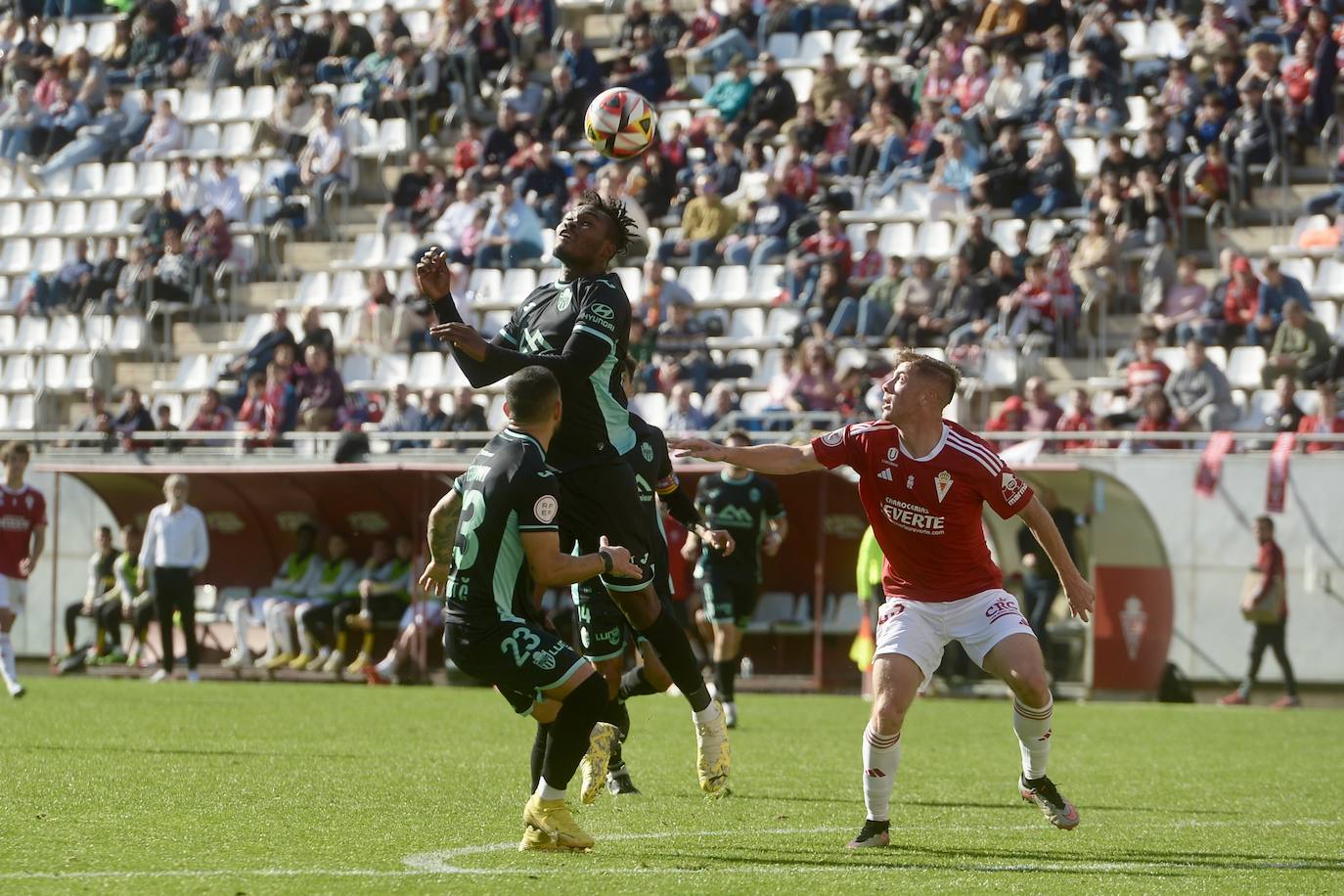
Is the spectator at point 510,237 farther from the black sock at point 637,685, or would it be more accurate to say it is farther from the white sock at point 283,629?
the black sock at point 637,685

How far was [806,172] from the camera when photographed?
2356 cm

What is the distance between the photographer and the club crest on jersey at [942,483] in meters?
7.73

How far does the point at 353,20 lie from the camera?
29875 mm

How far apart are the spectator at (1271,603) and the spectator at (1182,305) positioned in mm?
2469

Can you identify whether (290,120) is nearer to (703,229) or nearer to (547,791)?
(703,229)

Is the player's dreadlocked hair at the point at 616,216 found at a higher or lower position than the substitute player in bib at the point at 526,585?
higher

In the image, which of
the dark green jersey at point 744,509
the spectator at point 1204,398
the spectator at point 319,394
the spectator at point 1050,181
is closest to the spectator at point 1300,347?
the spectator at point 1204,398

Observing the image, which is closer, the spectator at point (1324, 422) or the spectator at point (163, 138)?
the spectator at point (1324, 422)

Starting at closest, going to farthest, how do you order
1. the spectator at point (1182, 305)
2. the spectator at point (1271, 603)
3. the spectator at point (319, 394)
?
1. the spectator at point (1271, 603)
2. the spectator at point (1182, 305)
3. the spectator at point (319, 394)

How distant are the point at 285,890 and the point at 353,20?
25.3 m

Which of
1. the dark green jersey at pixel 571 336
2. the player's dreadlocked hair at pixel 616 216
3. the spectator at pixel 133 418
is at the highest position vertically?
the player's dreadlocked hair at pixel 616 216

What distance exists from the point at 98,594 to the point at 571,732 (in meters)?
16.7

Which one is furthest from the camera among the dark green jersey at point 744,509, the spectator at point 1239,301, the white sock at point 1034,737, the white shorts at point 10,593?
the spectator at point 1239,301

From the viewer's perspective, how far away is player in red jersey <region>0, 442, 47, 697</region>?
15.8m
